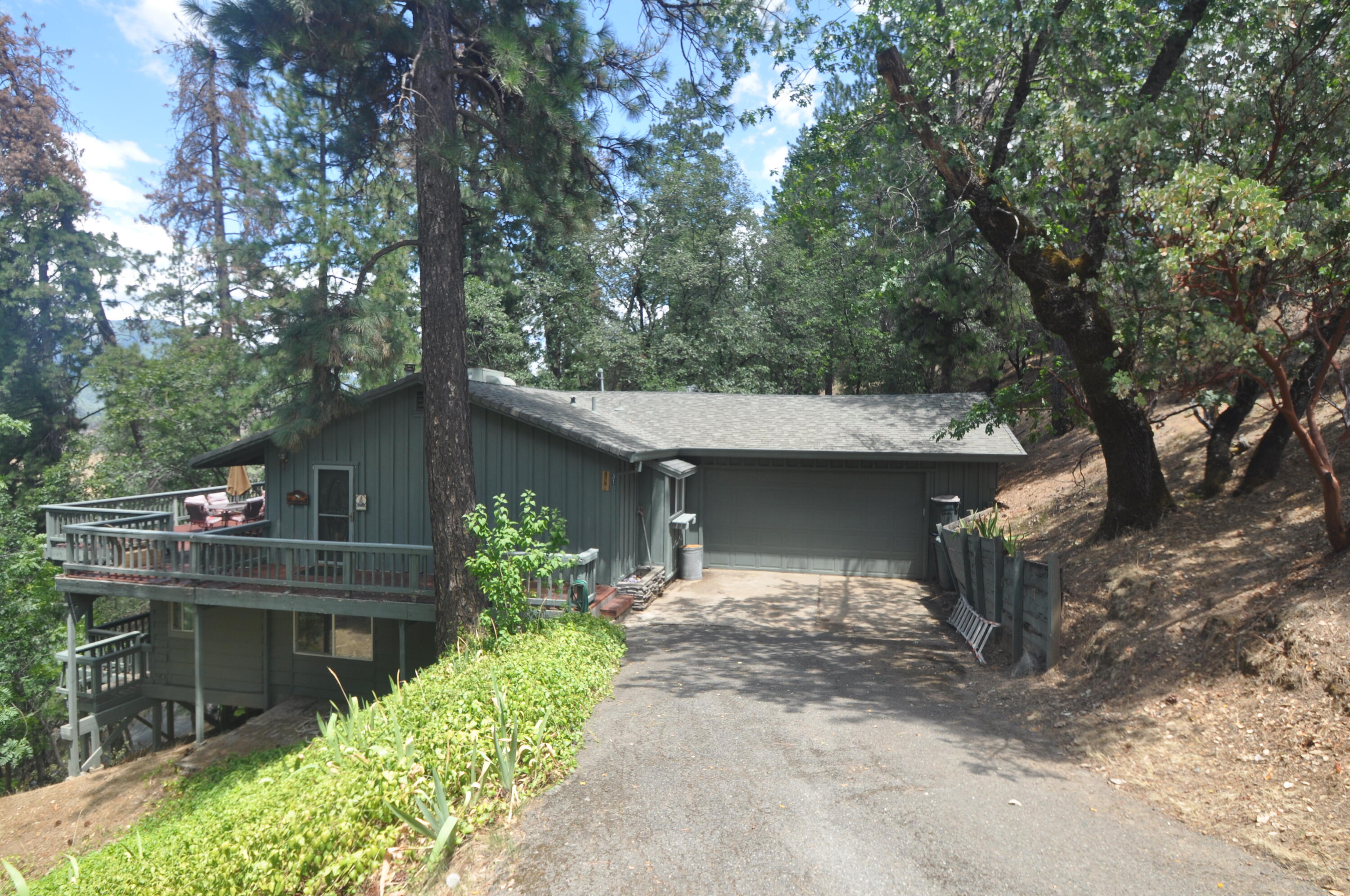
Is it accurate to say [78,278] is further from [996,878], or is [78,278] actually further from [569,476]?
[996,878]

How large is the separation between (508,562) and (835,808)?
15.6 feet

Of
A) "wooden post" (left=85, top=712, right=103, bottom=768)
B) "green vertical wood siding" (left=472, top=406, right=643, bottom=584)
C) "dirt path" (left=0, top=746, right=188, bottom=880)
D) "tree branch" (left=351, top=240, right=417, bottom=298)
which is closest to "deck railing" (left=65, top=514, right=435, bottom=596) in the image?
"green vertical wood siding" (left=472, top=406, right=643, bottom=584)

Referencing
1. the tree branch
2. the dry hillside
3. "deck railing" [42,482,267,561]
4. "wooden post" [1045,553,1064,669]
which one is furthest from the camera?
"deck railing" [42,482,267,561]

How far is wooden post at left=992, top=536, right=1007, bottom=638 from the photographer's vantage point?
9.02m

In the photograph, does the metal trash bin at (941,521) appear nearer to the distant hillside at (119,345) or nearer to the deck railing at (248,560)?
the deck railing at (248,560)

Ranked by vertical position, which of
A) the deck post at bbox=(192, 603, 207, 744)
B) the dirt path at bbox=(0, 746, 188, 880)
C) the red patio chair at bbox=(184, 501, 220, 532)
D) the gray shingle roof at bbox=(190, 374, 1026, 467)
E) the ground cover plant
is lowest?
the dirt path at bbox=(0, 746, 188, 880)

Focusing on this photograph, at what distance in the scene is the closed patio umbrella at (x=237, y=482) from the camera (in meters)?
15.2

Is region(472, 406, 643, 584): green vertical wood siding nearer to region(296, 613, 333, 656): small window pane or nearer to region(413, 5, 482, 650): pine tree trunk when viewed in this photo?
region(413, 5, 482, 650): pine tree trunk

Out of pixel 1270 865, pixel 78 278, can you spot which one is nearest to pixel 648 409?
pixel 1270 865

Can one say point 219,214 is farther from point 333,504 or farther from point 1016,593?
point 1016,593

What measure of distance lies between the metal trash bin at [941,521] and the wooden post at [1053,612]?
5.42 meters

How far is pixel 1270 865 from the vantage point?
4.06 metres

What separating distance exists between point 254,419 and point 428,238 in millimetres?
17439

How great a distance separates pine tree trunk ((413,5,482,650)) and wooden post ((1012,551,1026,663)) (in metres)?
6.42
